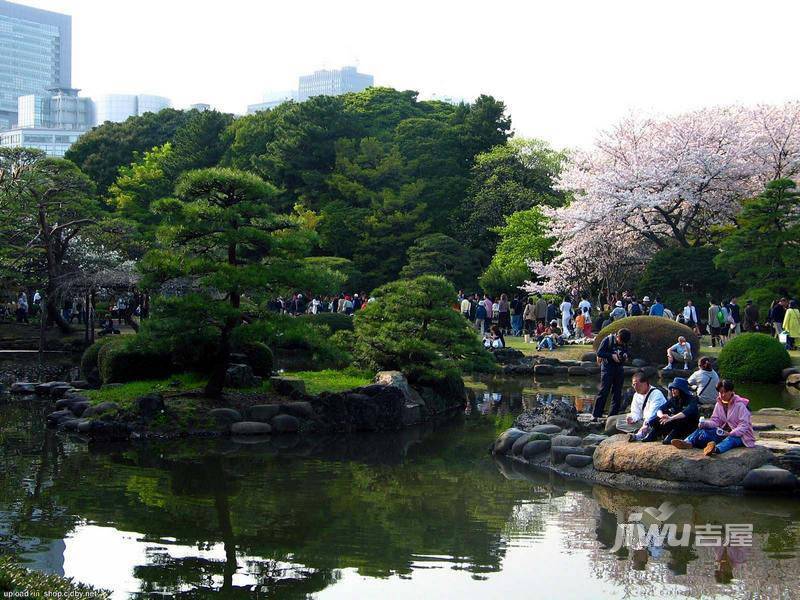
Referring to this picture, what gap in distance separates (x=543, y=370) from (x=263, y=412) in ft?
33.0

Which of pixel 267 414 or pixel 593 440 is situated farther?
pixel 267 414

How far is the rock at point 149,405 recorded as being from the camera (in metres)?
14.4

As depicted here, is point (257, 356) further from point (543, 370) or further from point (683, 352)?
point (683, 352)

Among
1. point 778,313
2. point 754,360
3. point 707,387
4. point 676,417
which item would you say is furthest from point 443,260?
point 676,417

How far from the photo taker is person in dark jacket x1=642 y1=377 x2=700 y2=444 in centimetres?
1103

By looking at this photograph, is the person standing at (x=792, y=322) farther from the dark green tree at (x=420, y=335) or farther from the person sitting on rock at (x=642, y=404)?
the person sitting on rock at (x=642, y=404)

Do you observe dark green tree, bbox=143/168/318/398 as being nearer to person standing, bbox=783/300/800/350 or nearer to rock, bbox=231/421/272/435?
rock, bbox=231/421/272/435

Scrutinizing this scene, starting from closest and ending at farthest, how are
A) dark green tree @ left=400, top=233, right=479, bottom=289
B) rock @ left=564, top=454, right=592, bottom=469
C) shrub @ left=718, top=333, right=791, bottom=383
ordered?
rock @ left=564, top=454, right=592, bottom=469 → shrub @ left=718, top=333, right=791, bottom=383 → dark green tree @ left=400, top=233, right=479, bottom=289

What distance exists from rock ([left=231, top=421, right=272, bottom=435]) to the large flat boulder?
5.53 m

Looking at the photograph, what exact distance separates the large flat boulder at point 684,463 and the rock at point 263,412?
18.7ft

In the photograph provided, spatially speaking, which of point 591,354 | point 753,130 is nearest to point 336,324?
point 591,354

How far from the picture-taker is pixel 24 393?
19.0 meters

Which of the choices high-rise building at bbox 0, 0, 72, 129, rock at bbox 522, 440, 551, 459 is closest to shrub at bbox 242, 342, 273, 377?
rock at bbox 522, 440, 551, 459

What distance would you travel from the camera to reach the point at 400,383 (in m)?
16.2
